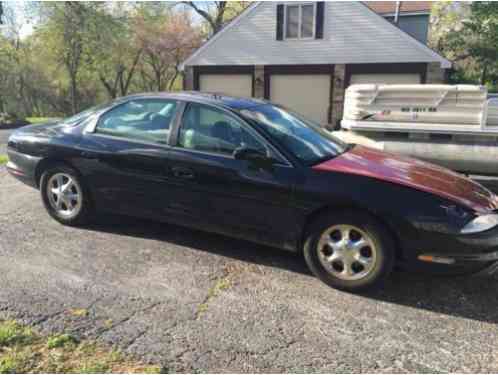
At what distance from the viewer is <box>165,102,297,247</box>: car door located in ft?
11.2

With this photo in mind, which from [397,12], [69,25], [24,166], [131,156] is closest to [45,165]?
[24,166]

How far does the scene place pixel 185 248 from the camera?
4004mm

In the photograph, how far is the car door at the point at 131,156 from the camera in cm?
391

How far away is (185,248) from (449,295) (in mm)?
2326

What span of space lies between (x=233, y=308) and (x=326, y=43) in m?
14.9

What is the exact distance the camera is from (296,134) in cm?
382

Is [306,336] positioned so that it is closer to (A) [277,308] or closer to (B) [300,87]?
(A) [277,308]

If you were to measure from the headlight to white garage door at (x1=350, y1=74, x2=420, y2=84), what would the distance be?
13.4 meters

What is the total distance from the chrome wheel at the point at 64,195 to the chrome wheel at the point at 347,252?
8.55ft

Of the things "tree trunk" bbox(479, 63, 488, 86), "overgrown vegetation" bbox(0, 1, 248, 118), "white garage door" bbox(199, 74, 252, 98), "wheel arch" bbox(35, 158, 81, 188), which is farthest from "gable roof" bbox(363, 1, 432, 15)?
"wheel arch" bbox(35, 158, 81, 188)

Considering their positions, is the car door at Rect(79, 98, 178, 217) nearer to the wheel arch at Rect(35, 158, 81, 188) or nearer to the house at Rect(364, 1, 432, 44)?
the wheel arch at Rect(35, 158, 81, 188)

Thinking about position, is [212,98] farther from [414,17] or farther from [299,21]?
[414,17]

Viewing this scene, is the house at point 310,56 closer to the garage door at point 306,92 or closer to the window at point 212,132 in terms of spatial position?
the garage door at point 306,92

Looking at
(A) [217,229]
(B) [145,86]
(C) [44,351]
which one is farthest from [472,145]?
(B) [145,86]
